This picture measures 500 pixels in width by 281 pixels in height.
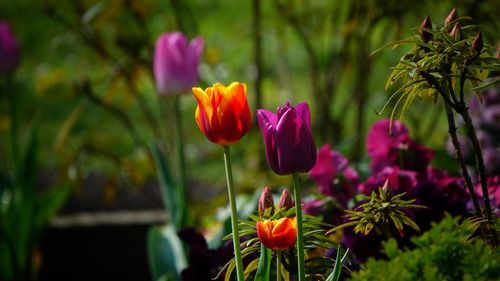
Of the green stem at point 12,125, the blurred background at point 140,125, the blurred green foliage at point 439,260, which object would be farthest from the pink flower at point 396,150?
the green stem at point 12,125

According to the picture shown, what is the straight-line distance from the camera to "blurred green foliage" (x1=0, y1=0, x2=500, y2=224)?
2398 mm

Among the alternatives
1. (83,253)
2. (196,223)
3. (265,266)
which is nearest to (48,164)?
(83,253)

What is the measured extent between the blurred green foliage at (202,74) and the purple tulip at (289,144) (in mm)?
303

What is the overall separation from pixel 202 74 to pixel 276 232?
5.65ft

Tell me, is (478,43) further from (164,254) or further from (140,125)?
(140,125)

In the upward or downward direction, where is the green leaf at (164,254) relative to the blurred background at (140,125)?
downward

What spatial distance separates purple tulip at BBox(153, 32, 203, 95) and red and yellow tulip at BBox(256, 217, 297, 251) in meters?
1.07

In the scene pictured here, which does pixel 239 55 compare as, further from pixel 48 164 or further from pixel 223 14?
pixel 48 164

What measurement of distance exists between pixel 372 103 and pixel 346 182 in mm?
3371

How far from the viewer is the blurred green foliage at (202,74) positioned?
2398 mm

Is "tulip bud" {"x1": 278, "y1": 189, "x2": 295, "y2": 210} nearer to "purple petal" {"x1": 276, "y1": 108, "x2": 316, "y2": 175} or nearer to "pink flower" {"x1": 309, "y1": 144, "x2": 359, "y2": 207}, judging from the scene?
"purple petal" {"x1": 276, "y1": 108, "x2": 316, "y2": 175}

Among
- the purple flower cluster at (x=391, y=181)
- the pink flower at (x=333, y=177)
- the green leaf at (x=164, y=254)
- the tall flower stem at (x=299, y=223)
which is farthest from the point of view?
the green leaf at (x=164, y=254)

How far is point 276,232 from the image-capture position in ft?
3.32

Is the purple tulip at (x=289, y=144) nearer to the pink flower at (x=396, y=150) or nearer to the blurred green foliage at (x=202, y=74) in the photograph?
the blurred green foliage at (x=202, y=74)
